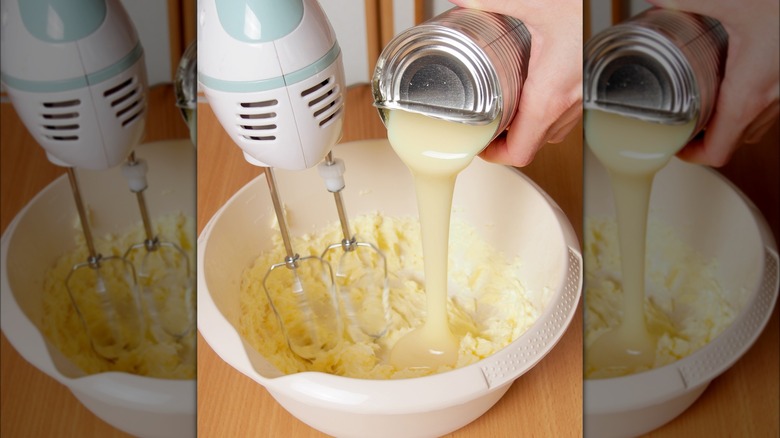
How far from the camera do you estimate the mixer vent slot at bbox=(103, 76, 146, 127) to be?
6.5 inches

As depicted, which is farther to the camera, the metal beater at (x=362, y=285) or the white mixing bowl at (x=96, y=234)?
the metal beater at (x=362, y=285)

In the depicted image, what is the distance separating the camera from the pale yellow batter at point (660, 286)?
0.16m

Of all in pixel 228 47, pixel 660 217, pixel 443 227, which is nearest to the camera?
pixel 660 217

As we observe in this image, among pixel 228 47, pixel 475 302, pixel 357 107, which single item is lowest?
pixel 475 302

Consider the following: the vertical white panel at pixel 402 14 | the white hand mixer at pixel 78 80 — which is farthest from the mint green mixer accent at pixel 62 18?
the vertical white panel at pixel 402 14

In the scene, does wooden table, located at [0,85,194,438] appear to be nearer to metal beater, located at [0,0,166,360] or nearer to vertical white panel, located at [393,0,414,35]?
metal beater, located at [0,0,166,360]

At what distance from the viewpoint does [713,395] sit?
0.18m

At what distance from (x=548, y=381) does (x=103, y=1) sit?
0.97ft

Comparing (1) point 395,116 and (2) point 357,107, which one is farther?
(2) point 357,107

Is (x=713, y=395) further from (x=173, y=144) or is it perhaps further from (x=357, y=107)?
(x=357, y=107)

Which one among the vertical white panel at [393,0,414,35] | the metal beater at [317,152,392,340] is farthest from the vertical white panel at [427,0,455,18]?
the metal beater at [317,152,392,340]

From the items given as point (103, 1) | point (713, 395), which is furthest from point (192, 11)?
point (713, 395)

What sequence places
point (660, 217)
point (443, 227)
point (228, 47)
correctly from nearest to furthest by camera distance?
point (660, 217)
point (228, 47)
point (443, 227)

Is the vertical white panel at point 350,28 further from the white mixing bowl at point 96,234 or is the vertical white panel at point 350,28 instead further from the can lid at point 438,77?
the white mixing bowl at point 96,234
